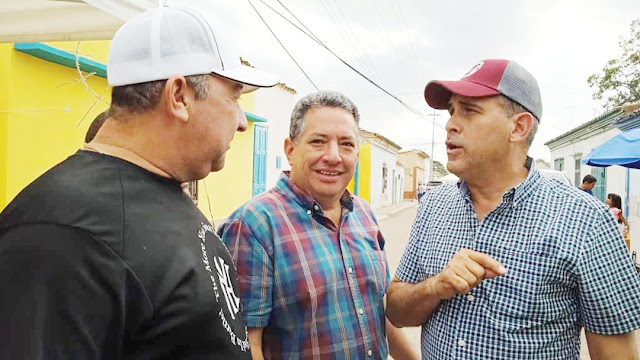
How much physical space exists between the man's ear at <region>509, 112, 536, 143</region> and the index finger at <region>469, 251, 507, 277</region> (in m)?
0.54

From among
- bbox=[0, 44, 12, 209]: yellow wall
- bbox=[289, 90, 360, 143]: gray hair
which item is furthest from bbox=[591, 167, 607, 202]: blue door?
bbox=[0, 44, 12, 209]: yellow wall

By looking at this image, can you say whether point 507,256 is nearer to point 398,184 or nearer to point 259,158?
point 259,158

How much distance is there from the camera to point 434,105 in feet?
6.84

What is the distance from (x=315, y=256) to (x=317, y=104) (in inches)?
25.5

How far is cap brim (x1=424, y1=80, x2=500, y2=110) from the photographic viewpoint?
1.76 m

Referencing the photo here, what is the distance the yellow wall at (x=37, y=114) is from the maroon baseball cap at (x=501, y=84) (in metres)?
3.66

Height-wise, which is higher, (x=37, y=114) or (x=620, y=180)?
(x=37, y=114)

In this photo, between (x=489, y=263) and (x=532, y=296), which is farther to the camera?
(x=532, y=296)

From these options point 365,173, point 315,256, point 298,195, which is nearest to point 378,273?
point 315,256

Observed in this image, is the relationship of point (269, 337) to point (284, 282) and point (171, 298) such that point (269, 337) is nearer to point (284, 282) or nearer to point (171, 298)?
point (284, 282)

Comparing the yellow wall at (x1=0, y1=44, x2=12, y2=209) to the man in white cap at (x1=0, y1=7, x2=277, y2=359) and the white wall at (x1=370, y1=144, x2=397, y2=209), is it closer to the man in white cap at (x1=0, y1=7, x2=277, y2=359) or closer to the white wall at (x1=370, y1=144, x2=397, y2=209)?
the man in white cap at (x1=0, y1=7, x2=277, y2=359)

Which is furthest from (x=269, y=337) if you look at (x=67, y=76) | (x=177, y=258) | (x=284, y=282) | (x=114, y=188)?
(x=67, y=76)

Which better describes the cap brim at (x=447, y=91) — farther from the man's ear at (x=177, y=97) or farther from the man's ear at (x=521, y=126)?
the man's ear at (x=177, y=97)

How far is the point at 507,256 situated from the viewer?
5.49 ft
